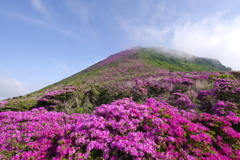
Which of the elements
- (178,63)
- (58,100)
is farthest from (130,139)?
(178,63)

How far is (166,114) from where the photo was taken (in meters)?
4.72

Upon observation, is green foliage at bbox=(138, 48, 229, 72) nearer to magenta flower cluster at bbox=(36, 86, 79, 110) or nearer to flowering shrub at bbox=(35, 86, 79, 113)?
flowering shrub at bbox=(35, 86, 79, 113)

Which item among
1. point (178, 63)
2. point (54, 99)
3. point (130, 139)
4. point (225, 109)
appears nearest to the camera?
point (130, 139)

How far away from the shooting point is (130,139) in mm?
3584

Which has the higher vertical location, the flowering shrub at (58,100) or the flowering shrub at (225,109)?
the flowering shrub at (58,100)

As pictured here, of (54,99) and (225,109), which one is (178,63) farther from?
(54,99)

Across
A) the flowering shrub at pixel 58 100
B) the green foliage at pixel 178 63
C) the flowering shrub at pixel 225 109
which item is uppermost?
the green foliage at pixel 178 63

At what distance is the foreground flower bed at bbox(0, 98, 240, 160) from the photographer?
3.31 meters

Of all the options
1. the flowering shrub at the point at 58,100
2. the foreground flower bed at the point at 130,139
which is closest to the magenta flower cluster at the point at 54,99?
the flowering shrub at the point at 58,100

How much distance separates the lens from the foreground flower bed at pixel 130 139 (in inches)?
130

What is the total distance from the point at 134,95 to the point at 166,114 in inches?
227

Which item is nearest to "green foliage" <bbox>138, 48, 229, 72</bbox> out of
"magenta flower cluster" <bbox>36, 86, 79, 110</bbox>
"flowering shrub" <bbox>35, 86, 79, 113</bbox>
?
"flowering shrub" <bbox>35, 86, 79, 113</bbox>

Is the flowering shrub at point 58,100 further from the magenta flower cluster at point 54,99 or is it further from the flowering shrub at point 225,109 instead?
the flowering shrub at point 225,109

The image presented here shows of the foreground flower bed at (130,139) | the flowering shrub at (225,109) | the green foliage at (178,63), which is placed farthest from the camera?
the green foliage at (178,63)
